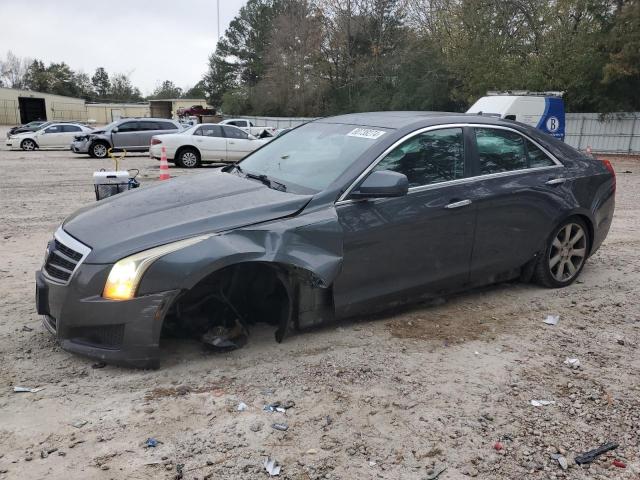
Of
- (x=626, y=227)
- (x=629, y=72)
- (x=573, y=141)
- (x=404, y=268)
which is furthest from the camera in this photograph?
(x=573, y=141)

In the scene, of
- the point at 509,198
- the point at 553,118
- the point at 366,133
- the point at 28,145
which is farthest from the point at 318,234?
the point at 28,145

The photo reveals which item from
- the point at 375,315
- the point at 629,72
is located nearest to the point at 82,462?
the point at 375,315

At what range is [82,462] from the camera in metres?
2.71

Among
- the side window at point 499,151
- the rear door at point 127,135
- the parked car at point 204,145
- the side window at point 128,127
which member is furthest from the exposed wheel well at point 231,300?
the side window at point 128,127

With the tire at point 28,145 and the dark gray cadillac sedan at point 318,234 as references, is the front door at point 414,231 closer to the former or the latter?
the dark gray cadillac sedan at point 318,234

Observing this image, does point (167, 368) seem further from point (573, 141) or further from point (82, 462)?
point (573, 141)

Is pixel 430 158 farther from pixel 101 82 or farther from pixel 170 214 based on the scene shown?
pixel 101 82

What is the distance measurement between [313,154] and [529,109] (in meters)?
15.7

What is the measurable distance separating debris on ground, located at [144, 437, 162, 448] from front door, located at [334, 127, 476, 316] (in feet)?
5.10

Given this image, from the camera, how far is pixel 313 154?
4.47 m

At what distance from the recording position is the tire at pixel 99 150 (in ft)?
71.3

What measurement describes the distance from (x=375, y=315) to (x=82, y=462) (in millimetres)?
2478

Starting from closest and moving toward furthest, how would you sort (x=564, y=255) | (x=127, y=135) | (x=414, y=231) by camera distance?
(x=414, y=231) → (x=564, y=255) → (x=127, y=135)

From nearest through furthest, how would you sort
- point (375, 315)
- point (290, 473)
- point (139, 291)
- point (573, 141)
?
1. point (290, 473)
2. point (139, 291)
3. point (375, 315)
4. point (573, 141)
